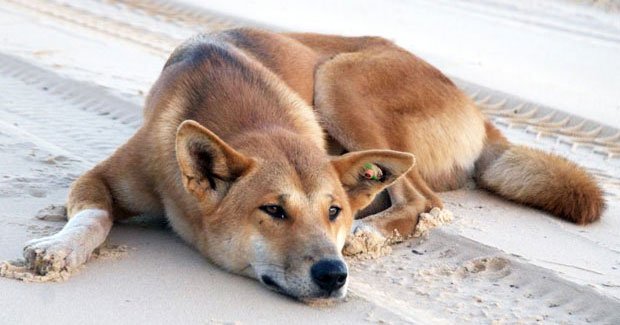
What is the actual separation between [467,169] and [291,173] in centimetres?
208

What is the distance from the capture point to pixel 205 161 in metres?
4.13

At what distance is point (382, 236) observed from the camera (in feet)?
16.0

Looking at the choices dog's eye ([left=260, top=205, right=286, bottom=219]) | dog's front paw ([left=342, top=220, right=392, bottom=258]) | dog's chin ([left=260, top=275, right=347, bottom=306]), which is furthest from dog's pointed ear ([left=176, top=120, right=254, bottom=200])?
dog's front paw ([left=342, top=220, right=392, bottom=258])

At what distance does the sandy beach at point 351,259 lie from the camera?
389cm

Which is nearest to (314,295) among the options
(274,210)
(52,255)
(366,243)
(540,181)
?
(274,210)

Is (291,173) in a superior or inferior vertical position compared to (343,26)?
superior

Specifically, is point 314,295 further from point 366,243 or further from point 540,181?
point 540,181

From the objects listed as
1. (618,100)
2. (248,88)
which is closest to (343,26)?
(618,100)

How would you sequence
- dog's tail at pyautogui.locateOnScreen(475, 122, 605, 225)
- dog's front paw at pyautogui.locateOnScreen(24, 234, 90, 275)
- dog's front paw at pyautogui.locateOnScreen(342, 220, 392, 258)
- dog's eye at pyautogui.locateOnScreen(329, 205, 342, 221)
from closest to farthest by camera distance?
dog's front paw at pyautogui.locateOnScreen(24, 234, 90, 275) < dog's eye at pyautogui.locateOnScreen(329, 205, 342, 221) < dog's front paw at pyautogui.locateOnScreen(342, 220, 392, 258) < dog's tail at pyautogui.locateOnScreen(475, 122, 605, 225)

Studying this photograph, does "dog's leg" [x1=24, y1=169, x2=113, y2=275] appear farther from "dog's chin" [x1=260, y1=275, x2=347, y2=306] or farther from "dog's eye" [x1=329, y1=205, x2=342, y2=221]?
"dog's eye" [x1=329, y1=205, x2=342, y2=221]

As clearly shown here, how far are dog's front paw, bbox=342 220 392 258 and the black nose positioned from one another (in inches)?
30.2

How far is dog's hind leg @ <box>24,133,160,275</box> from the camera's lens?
3953mm

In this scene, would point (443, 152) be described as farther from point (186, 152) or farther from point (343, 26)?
point (343, 26)

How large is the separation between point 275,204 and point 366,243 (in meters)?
0.84
